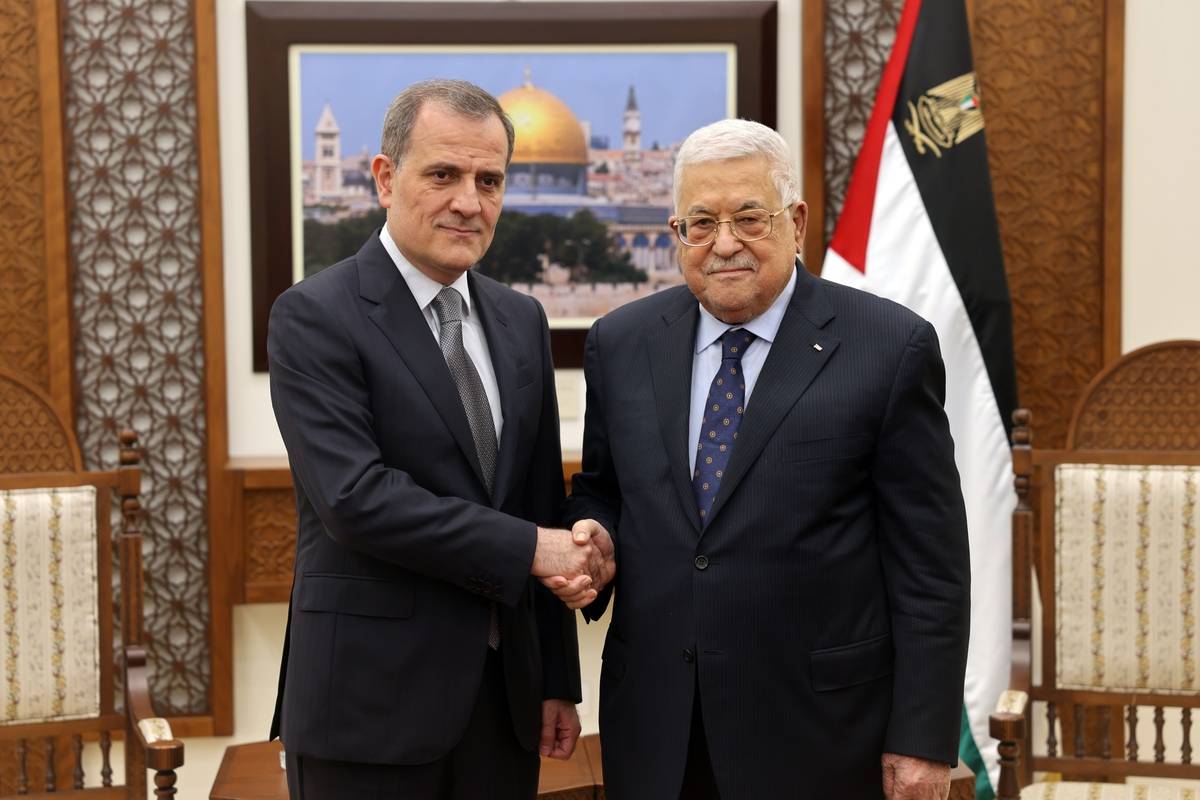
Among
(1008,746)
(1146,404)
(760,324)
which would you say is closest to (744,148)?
(760,324)

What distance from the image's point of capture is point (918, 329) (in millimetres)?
1896

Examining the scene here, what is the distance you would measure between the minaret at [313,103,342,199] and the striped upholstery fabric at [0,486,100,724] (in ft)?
4.21

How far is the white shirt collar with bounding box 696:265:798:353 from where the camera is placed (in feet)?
6.40

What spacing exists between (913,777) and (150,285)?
110 inches

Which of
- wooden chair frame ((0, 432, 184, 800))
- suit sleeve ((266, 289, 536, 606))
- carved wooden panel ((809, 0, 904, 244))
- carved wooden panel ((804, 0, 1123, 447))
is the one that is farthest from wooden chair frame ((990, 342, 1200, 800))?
wooden chair frame ((0, 432, 184, 800))

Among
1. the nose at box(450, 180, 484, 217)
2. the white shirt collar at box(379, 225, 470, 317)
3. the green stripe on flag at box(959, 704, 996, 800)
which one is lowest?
the green stripe on flag at box(959, 704, 996, 800)

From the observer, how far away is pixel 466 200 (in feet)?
6.30

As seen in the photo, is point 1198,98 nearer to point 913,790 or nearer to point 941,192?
point 941,192

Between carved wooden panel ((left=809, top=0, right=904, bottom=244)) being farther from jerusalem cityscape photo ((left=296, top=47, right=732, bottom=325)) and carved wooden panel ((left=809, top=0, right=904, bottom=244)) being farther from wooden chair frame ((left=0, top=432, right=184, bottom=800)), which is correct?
wooden chair frame ((left=0, top=432, right=184, bottom=800))

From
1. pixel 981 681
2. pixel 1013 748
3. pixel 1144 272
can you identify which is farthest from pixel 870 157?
pixel 1013 748

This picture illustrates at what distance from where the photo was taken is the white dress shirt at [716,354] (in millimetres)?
1938

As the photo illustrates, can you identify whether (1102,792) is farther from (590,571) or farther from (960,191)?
(960,191)

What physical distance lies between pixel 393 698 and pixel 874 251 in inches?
88.0

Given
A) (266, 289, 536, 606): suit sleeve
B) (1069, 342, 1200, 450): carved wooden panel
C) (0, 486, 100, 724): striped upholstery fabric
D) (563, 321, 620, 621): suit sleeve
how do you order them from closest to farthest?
(266, 289, 536, 606): suit sleeve
(563, 321, 620, 621): suit sleeve
(0, 486, 100, 724): striped upholstery fabric
(1069, 342, 1200, 450): carved wooden panel
